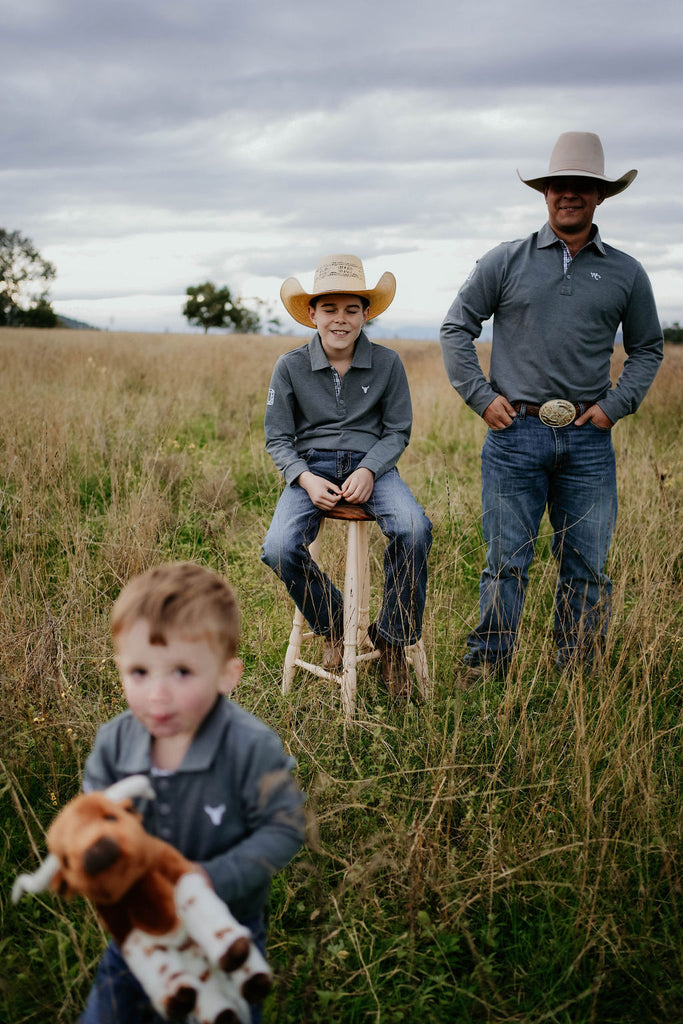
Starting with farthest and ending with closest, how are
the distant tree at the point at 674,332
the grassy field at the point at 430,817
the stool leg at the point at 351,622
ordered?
the distant tree at the point at 674,332, the stool leg at the point at 351,622, the grassy field at the point at 430,817

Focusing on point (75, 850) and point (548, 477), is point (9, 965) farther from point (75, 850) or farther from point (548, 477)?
point (548, 477)

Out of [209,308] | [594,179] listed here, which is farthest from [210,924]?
[209,308]

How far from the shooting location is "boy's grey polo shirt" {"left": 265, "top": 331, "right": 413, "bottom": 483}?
3525mm

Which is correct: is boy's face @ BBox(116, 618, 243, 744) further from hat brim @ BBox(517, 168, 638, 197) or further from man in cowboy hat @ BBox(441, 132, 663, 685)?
hat brim @ BBox(517, 168, 638, 197)

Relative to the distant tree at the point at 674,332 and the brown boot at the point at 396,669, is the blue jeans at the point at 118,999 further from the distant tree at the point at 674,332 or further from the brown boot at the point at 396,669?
the distant tree at the point at 674,332

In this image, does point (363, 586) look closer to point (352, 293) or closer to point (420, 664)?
point (420, 664)

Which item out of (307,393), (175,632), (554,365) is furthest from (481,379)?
(175,632)

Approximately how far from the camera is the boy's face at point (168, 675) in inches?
55.1

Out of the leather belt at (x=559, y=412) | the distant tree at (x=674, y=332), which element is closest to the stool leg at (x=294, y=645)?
the leather belt at (x=559, y=412)

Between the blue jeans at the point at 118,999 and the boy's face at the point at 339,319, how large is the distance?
251 centimetres

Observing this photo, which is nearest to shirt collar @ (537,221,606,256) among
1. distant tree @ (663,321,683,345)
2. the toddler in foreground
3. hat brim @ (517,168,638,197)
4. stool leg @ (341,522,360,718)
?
hat brim @ (517,168,638,197)

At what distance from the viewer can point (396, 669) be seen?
3.42 meters

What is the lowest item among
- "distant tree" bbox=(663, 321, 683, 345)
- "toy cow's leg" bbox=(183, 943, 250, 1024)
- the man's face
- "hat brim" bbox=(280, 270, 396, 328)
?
"toy cow's leg" bbox=(183, 943, 250, 1024)

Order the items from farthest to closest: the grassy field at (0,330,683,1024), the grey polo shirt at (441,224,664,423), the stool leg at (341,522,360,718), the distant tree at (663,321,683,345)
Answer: the distant tree at (663,321,683,345), the grey polo shirt at (441,224,664,423), the stool leg at (341,522,360,718), the grassy field at (0,330,683,1024)
